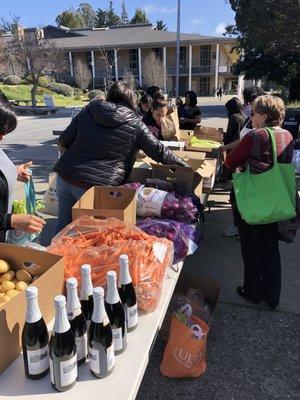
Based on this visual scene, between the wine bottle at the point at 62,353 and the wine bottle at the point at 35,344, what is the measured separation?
0.14ft

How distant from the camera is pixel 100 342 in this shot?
52.2 inches

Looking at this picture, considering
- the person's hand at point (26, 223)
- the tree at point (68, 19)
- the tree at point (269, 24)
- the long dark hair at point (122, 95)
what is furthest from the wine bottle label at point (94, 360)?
the tree at point (68, 19)

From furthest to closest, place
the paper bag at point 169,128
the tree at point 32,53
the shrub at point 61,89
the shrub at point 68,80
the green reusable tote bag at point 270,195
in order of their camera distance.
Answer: the shrub at point 68,80 < the shrub at point 61,89 < the tree at point 32,53 < the paper bag at point 169,128 < the green reusable tote bag at point 270,195

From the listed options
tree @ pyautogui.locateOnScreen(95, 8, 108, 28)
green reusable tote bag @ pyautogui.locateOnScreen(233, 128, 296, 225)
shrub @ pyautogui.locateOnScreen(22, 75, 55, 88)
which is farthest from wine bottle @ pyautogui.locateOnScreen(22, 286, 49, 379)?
tree @ pyautogui.locateOnScreen(95, 8, 108, 28)

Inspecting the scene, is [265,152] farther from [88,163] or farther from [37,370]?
[37,370]

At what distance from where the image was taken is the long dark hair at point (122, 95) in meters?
2.69

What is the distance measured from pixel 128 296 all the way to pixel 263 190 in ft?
5.00

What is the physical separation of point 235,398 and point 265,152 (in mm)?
1581

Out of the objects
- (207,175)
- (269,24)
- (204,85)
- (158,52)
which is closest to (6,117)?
(207,175)

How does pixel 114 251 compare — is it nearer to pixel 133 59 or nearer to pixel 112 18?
pixel 133 59

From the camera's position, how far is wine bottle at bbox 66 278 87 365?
1.32m

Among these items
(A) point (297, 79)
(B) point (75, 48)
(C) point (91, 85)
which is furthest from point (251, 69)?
(B) point (75, 48)

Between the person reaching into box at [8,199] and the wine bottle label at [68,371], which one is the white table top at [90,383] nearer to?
the wine bottle label at [68,371]

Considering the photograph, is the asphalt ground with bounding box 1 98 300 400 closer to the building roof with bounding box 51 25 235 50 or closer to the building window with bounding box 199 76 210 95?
the building roof with bounding box 51 25 235 50
